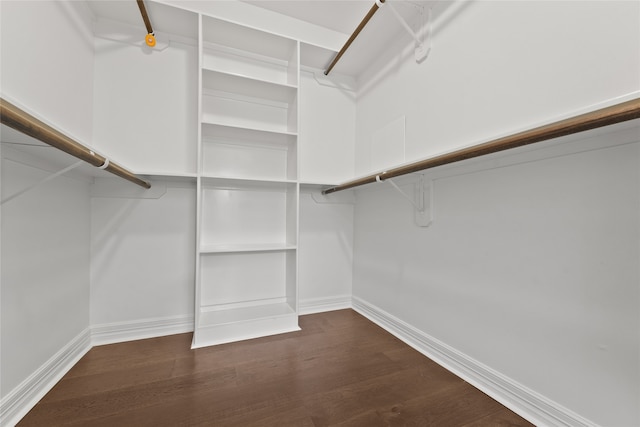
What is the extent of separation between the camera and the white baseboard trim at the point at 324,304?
2074mm

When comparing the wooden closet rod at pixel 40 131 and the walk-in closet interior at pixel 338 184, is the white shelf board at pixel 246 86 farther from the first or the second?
the wooden closet rod at pixel 40 131

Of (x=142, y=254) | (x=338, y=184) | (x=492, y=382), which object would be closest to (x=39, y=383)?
(x=142, y=254)

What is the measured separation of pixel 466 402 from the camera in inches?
42.1

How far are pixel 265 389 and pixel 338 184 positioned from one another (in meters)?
1.38

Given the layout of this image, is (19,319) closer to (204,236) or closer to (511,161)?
(204,236)

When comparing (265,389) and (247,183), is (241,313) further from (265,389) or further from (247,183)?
(247,183)

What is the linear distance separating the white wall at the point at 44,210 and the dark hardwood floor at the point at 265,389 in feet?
0.82

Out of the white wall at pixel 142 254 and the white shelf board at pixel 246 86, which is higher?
the white shelf board at pixel 246 86

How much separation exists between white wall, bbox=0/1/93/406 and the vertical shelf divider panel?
65 centimetres

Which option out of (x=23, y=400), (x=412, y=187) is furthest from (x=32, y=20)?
(x=412, y=187)

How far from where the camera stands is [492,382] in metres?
1.12

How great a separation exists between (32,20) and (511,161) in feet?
7.13

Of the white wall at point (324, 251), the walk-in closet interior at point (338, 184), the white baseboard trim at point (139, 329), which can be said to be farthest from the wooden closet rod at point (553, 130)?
the white baseboard trim at point (139, 329)

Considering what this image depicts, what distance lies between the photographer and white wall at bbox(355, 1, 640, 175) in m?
0.81
